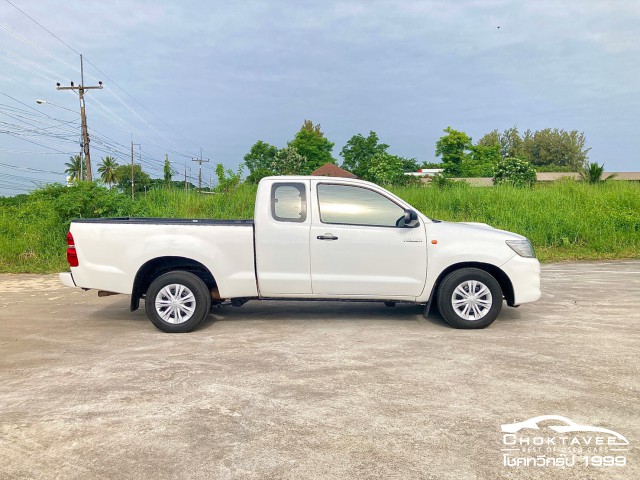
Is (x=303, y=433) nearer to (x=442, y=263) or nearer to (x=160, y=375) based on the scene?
(x=160, y=375)

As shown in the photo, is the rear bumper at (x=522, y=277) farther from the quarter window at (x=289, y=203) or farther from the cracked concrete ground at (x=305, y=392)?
the quarter window at (x=289, y=203)

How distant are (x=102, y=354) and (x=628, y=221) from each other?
15.6 m

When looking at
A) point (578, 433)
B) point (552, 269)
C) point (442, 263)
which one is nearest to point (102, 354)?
point (442, 263)

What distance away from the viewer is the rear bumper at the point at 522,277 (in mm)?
6156

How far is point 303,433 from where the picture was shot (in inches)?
135

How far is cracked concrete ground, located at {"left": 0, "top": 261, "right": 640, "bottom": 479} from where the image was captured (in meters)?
3.06

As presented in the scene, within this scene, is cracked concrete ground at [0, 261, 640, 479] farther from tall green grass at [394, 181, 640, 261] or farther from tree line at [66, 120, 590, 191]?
tree line at [66, 120, 590, 191]

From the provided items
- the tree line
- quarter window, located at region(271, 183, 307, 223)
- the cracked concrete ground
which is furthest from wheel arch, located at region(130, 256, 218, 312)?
the tree line

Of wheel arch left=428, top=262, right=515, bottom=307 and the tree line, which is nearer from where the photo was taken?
wheel arch left=428, top=262, right=515, bottom=307

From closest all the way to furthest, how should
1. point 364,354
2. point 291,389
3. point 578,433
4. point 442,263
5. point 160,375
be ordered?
1. point 578,433
2. point 291,389
3. point 160,375
4. point 364,354
5. point 442,263

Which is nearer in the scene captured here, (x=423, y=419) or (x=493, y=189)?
(x=423, y=419)

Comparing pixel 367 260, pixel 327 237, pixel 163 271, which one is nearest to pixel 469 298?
pixel 367 260

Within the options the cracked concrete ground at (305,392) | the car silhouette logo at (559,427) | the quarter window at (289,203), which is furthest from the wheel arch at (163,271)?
the car silhouette logo at (559,427)

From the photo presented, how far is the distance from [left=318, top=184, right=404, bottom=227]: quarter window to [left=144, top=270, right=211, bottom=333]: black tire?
69.2 inches
